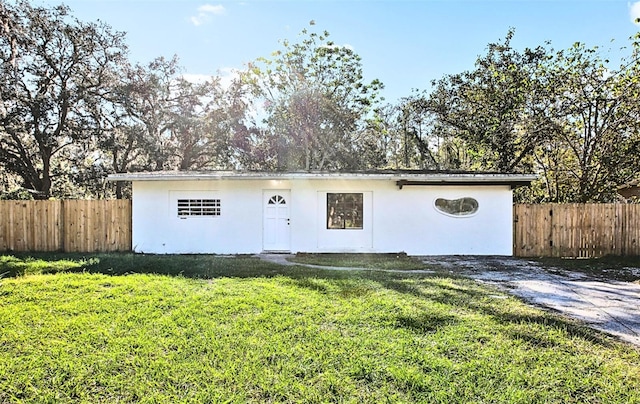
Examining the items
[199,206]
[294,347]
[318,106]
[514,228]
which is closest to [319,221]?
[199,206]

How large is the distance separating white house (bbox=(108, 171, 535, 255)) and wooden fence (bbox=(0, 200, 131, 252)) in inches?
23.3

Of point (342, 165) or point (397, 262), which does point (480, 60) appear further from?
point (397, 262)

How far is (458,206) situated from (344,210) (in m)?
3.10

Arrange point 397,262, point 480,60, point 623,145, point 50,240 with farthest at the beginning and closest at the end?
point 480,60, point 623,145, point 50,240, point 397,262

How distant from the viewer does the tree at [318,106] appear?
72.7 feet

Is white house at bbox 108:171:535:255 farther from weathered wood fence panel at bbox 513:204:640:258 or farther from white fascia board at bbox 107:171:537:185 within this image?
weathered wood fence panel at bbox 513:204:640:258

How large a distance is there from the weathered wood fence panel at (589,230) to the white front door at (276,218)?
258 inches

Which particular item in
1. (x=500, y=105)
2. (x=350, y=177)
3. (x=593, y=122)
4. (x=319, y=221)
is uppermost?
(x=500, y=105)

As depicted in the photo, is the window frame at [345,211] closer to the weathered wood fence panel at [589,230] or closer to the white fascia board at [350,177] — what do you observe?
the white fascia board at [350,177]

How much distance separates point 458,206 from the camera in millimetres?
11000

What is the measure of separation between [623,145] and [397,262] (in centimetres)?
920

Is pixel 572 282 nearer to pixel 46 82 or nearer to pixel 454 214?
pixel 454 214

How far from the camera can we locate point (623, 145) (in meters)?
12.9

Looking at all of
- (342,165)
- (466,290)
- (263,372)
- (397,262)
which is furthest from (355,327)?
(342,165)
